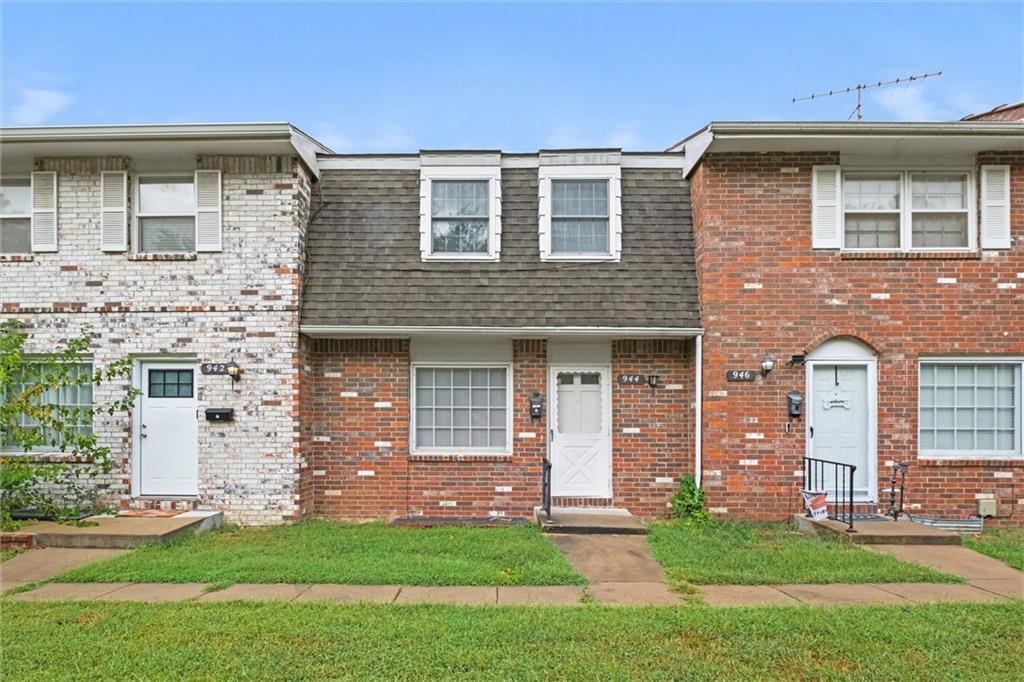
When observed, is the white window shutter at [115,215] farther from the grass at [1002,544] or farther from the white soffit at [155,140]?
the grass at [1002,544]

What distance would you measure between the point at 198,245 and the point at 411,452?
413 centimetres

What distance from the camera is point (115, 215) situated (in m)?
8.81

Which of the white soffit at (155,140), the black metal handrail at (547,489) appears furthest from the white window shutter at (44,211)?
the black metal handrail at (547,489)

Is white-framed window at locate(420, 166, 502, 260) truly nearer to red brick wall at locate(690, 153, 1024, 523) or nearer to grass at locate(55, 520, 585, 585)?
red brick wall at locate(690, 153, 1024, 523)

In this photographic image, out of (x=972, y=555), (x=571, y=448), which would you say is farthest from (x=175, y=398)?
(x=972, y=555)

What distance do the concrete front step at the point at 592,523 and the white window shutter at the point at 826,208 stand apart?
4502 mm

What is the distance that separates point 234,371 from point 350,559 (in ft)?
11.0

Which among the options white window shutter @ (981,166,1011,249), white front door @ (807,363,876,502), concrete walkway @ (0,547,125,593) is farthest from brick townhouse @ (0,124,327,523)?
white window shutter @ (981,166,1011,249)

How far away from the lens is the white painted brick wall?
8625 millimetres

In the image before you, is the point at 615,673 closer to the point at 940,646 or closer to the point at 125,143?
the point at 940,646

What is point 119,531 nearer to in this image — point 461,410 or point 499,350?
point 461,410

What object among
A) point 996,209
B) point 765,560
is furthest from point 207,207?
point 996,209

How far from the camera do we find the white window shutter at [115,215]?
879 centimetres

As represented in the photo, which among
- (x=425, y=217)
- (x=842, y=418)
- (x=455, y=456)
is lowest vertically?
(x=455, y=456)
